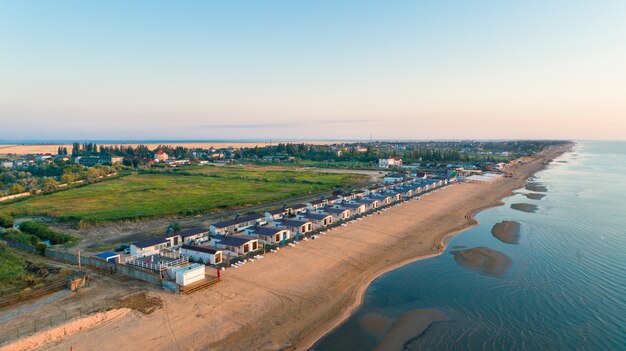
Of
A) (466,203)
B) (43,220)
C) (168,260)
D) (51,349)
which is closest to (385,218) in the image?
(466,203)

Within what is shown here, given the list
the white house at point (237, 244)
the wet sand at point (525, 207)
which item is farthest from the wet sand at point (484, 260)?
the wet sand at point (525, 207)

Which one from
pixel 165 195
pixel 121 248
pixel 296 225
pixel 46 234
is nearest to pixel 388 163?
pixel 165 195

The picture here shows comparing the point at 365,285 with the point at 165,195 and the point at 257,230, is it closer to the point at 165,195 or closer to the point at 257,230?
the point at 257,230

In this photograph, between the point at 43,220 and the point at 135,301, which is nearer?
the point at 135,301

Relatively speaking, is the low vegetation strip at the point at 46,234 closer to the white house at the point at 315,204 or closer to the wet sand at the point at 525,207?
the white house at the point at 315,204

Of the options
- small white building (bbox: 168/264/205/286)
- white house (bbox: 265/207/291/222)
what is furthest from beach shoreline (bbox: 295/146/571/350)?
white house (bbox: 265/207/291/222)

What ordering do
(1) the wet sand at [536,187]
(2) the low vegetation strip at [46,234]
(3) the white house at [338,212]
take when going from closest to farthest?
(2) the low vegetation strip at [46,234], (3) the white house at [338,212], (1) the wet sand at [536,187]

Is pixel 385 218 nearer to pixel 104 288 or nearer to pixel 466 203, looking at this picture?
pixel 466 203
